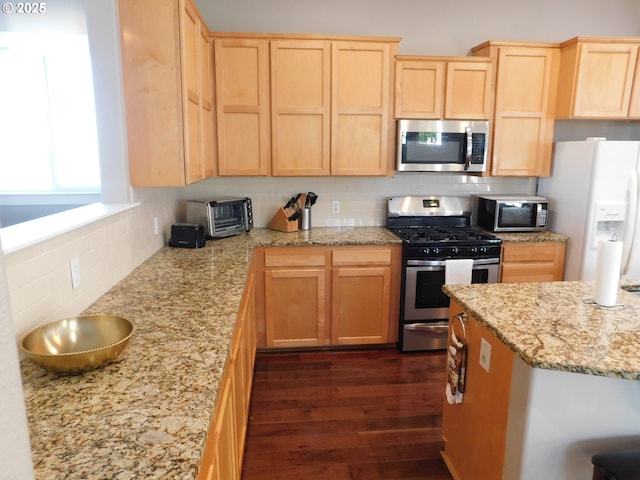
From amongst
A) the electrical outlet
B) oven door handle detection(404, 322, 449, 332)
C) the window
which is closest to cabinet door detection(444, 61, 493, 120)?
oven door handle detection(404, 322, 449, 332)

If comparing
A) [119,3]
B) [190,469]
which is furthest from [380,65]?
[190,469]

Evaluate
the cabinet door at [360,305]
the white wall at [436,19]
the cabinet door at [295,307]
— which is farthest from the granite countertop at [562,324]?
the white wall at [436,19]

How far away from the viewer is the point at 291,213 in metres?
3.57

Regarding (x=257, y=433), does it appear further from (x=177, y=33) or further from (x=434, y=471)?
(x=177, y=33)

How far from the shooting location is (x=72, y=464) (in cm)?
90

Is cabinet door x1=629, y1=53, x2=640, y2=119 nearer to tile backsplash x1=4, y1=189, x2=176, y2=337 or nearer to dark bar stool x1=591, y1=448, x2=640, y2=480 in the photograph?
dark bar stool x1=591, y1=448, x2=640, y2=480

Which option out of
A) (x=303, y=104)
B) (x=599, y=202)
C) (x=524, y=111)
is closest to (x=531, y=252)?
(x=599, y=202)

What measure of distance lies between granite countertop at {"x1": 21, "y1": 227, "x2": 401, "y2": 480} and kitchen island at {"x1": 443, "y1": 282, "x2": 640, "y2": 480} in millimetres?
1023

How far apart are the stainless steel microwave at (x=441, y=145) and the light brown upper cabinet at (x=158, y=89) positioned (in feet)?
5.58

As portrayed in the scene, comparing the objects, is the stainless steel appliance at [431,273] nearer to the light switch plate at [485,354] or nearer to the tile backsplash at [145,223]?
the tile backsplash at [145,223]

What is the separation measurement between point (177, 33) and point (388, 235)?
2.08 meters

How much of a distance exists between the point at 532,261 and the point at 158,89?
9.91 ft

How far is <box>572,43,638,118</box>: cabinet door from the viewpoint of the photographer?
3.36 m

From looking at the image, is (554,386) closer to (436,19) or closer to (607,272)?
(607,272)
